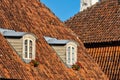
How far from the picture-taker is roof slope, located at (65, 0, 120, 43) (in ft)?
117

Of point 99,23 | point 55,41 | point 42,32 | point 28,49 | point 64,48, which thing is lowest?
point 28,49

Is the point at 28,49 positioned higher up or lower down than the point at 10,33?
lower down

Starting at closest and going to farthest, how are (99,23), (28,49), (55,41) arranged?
(28,49) < (55,41) < (99,23)

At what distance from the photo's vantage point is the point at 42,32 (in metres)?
29.4

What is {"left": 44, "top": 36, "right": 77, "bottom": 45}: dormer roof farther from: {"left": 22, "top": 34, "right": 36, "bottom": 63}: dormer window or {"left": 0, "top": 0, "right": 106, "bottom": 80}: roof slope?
{"left": 22, "top": 34, "right": 36, "bottom": 63}: dormer window

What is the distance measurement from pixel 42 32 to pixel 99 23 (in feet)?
26.8

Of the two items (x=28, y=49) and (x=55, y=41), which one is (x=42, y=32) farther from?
(x=28, y=49)

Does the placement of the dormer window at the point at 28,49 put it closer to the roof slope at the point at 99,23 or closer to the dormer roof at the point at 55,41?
the dormer roof at the point at 55,41

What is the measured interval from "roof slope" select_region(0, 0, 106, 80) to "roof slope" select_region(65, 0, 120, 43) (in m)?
3.18

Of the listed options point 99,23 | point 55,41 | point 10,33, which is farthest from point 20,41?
point 99,23

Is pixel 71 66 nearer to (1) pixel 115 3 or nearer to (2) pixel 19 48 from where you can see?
(2) pixel 19 48

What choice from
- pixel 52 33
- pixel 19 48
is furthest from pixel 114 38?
pixel 19 48

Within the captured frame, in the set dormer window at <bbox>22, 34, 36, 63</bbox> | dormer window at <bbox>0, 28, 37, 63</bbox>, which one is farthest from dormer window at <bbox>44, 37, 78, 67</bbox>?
dormer window at <bbox>0, 28, 37, 63</bbox>

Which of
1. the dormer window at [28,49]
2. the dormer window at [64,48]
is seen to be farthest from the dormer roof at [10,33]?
Result: the dormer window at [64,48]
